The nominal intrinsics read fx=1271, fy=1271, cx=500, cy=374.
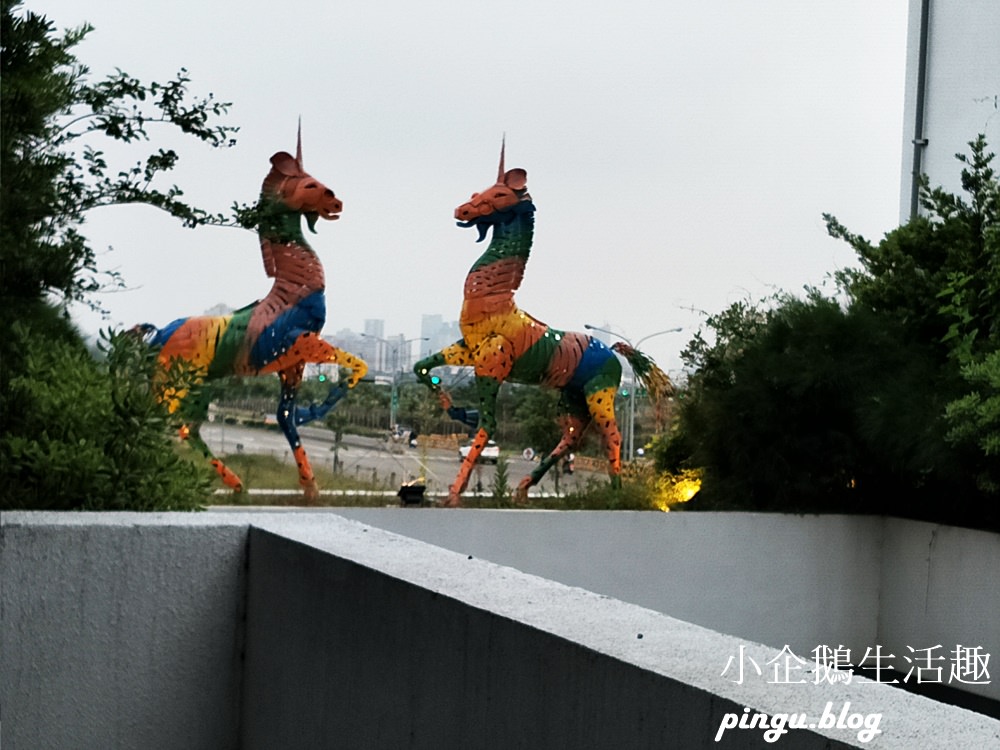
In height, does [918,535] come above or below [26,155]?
below

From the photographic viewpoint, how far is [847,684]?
1343 mm

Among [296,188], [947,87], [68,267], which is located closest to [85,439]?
[68,267]

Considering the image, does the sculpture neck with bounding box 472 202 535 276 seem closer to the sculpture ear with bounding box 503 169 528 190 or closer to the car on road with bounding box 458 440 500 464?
the sculpture ear with bounding box 503 169 528 190

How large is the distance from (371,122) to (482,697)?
6.52 meters

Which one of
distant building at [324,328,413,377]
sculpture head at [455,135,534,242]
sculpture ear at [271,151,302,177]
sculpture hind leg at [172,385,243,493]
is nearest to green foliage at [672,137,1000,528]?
sculpture head at [455,135,534,242]

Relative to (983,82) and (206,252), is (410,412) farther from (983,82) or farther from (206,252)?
(983,82)

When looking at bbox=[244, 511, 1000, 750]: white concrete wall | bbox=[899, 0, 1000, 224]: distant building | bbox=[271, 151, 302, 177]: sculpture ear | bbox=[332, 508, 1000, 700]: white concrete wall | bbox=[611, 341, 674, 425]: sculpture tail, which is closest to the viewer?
bbox=[244, 511, 1000, 750]: white concrete wall

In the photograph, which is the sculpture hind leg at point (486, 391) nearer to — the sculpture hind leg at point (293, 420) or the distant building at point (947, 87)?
the sculpture hind leg at point (293, 420)

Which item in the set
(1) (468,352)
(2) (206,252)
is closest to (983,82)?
(1) (468,352)

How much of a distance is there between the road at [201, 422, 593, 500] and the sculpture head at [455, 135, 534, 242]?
4.60 ft

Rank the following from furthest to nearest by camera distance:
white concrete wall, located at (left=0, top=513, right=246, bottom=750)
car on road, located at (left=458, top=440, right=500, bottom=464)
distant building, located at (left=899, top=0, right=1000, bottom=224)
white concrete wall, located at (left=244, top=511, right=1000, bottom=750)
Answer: distant building, located at (left=899, top=0, right=1000, bottom=224), car on road, located at (left=458, top=440, right=500, bottom=464), white concrete wall, located at (left=0, top=513, right=246, bottom=750), white concrete wall, located at (left=244, top=511, right=1000, bottom=750)

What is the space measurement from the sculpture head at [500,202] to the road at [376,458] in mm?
1402

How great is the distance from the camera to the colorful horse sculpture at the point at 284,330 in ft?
23.0

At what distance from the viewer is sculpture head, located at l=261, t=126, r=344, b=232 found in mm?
6969
